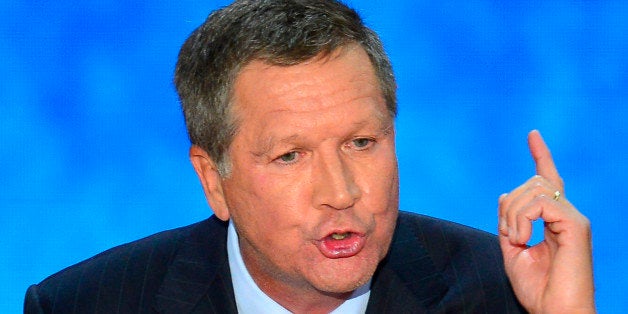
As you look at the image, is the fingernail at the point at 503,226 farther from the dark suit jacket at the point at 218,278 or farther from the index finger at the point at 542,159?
the dark suit jacket at the point at 218,278

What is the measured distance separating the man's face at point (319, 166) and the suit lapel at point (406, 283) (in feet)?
1.03

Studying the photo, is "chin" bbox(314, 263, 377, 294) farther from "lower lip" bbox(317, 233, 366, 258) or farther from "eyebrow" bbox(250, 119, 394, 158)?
"eyebrow" bbox(250, 119, 394, 158)

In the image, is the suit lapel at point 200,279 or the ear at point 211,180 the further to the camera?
the suit lapel at point 200,279

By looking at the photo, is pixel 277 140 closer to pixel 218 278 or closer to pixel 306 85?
pixel 306 85

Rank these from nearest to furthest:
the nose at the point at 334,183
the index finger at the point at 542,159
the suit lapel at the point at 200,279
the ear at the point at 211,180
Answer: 1. the nose at the point at 334,183
2. the index finger at the point at 542,159
3. the ear at the point at 211,180
4. the suit lapel at the point at 200,279

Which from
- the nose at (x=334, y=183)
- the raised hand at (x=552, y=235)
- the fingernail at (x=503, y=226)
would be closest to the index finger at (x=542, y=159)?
the raised hand at (x=552, y=235)

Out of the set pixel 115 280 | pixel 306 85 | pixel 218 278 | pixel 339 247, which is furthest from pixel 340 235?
pixel 115 280

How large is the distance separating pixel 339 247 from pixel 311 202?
122 millimetres

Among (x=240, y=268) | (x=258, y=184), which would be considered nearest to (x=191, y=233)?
(x=240, y=268)

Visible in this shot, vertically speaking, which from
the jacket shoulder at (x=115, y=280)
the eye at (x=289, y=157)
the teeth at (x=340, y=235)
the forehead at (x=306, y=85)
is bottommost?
the jacket shoulder at (x=115, y=280)

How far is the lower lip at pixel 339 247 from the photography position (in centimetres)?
319

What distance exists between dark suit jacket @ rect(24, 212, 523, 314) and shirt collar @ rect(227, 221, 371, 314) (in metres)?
0.02

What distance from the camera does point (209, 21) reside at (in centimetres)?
345

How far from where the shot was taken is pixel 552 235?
131 inches
